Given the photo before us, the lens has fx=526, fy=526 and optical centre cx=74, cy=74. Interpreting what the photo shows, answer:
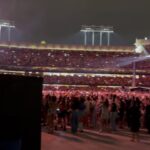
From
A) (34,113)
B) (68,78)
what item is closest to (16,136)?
(34,113)

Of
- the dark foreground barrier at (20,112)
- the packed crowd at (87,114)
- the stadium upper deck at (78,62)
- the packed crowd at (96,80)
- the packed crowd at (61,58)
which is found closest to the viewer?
the dark foreground barrier at (20,112)

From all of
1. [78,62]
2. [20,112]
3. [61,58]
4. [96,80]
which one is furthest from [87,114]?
[61,58]

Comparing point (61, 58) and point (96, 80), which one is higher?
point (61, 58)

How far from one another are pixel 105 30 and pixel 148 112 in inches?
3216

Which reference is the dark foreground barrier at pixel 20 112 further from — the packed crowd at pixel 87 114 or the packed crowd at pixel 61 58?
the packed crowd at pixel 61 58

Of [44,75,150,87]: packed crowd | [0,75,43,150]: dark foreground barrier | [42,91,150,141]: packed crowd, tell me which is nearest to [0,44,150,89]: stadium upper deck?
[44,75,150,87]: packed crowd

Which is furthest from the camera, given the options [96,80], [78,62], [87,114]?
[78,62]

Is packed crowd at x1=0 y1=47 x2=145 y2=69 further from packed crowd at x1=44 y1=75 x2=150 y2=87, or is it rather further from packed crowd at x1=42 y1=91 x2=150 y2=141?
packed crowd at x1=42 y1=91 x2=150 y2=141

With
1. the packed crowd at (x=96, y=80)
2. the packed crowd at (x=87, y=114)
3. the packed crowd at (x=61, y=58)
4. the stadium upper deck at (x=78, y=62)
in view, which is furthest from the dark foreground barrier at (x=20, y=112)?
the packed crowd at (x=61, y=58)

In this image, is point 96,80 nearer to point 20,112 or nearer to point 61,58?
point 61,58

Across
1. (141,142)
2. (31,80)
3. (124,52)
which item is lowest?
(141,142)

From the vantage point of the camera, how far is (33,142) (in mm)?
5914

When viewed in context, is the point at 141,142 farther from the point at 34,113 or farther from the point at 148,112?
the point at 34,113

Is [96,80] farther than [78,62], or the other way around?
[78,62]
